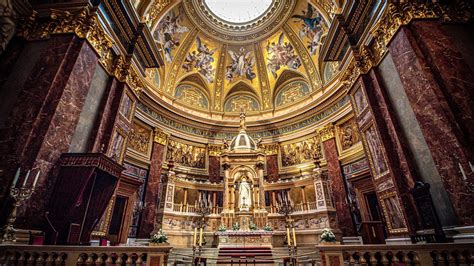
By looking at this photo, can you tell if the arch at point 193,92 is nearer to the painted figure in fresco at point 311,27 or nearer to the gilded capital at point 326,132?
the painted figure in fresco at point 311,27

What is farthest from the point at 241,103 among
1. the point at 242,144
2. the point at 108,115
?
the point at 108,115

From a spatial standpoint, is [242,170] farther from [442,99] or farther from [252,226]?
[442,99]

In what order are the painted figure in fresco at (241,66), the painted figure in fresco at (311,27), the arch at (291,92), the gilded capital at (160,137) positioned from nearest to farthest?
the gilded capital at (160,137) → the painted figure in fresco at (311,27) → the arch at (291,92) → the painted figure in fresco at (241,66)

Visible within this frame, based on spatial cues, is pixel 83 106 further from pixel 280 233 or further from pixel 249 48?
pixel 249 48

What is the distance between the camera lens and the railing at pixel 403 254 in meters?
3.53

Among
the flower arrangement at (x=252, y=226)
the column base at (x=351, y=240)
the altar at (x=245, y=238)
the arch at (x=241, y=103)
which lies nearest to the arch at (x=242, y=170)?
the flower arrangement at (x=252, y=226)

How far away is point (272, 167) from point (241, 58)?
9.65 m

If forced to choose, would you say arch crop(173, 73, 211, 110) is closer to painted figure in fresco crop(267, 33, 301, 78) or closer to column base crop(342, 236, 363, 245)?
painted figure in fresco crop(267, 33, 301, 78)

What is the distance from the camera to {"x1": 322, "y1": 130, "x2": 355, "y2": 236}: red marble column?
11.0m

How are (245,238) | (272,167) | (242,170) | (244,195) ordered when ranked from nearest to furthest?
1. (245,238)
2. (244,195)
3. (242,170)
4. (272,167)

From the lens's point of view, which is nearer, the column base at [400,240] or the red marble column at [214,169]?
the column base at [400,240]

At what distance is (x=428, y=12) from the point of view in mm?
6496

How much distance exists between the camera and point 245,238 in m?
10.3

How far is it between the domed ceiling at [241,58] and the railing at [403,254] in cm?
1240
